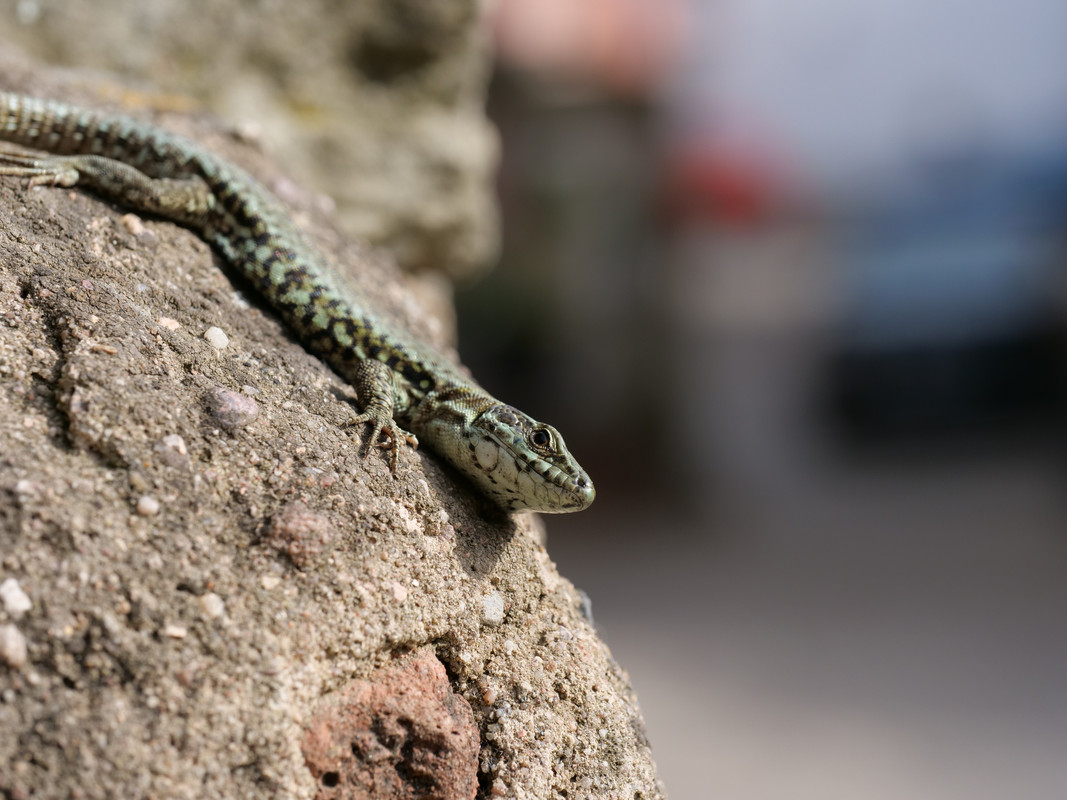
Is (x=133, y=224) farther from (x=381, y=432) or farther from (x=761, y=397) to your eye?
(x=761, y=397)

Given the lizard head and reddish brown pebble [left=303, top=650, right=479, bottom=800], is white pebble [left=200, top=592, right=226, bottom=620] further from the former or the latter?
the lizard head

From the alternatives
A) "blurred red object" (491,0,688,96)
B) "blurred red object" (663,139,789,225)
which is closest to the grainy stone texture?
"blurred red object" (491,0,688,96)

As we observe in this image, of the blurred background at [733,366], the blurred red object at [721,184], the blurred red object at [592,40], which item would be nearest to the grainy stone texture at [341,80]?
the blurred background at [733,366]

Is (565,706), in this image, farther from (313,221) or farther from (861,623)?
(861,623)

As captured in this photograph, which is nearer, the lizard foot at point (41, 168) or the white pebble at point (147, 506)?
the white pebble at point (147, 506)

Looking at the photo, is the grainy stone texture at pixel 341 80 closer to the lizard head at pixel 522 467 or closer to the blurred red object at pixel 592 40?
the lizard head at pixel 522 467

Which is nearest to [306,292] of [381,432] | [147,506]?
[381,432]
